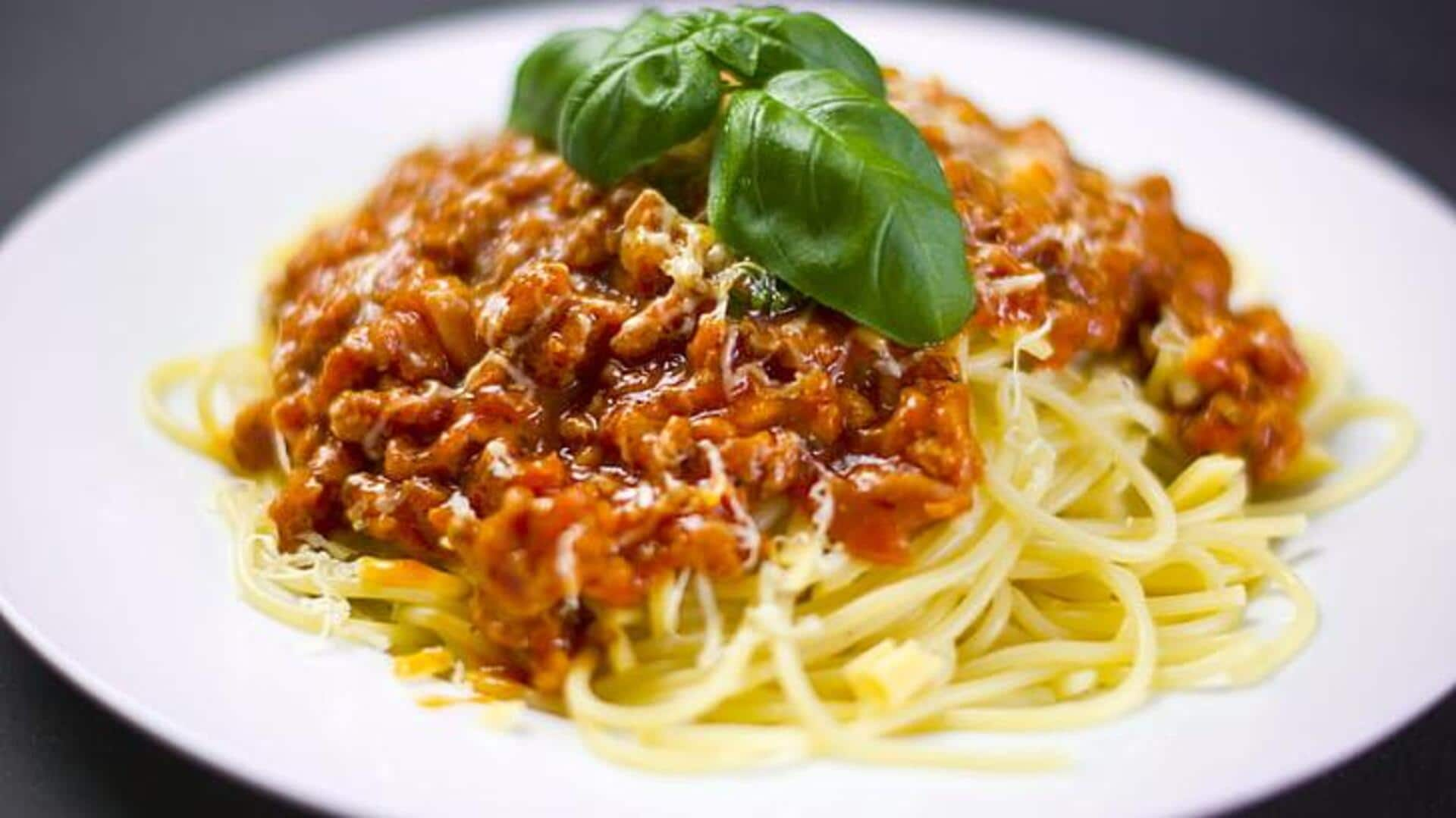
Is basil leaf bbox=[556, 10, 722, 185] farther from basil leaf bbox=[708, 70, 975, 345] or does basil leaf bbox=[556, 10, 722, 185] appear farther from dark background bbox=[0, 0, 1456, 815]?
dark background bbox=[0, 0, 1456, 815]

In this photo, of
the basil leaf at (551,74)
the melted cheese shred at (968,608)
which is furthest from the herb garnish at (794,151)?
the melted cheese shred at (968,608)

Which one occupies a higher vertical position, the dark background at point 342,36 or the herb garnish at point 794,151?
the herb garnish at point 794,151

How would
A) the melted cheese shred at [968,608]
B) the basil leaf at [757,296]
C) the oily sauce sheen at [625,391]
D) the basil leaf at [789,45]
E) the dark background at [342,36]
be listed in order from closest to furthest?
1. the melted cheese shred at [968,608]
2. the oily sauce sheen at [625,391]
3. the basil leaf at [757,296]
4. the basil leaf at [789,45]
5. the dark background at [342,36]

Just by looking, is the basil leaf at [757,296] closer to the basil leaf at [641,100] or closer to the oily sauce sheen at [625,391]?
the oily sauce sheen at [625,391]

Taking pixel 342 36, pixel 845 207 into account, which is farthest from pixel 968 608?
pixel 342 36

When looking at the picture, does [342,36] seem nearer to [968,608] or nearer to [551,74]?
[551,74]

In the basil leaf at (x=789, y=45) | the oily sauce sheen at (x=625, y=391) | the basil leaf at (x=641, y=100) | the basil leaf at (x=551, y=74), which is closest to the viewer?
the oily sauce sheen at (x=625, y=391)
